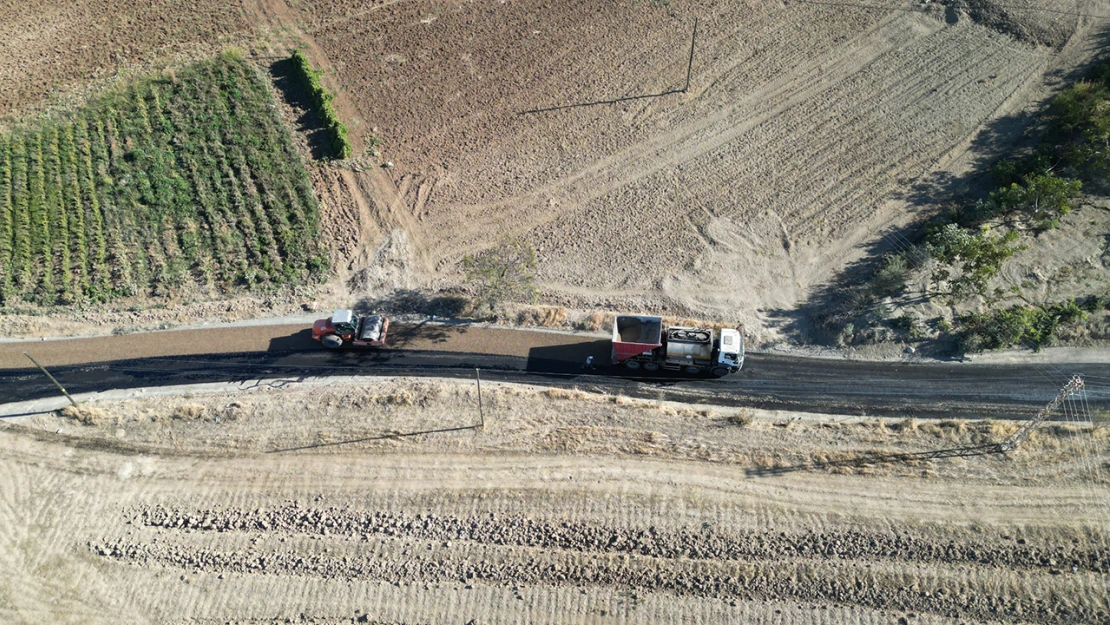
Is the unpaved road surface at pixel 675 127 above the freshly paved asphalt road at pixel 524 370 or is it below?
above

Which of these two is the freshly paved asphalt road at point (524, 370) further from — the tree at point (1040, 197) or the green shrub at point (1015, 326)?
the tree at point (1040, 197)

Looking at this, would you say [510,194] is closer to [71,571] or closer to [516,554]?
[516,554]

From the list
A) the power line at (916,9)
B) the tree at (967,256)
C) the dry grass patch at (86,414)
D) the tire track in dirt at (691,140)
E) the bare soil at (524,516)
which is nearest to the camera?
the bare soil at (524,516)

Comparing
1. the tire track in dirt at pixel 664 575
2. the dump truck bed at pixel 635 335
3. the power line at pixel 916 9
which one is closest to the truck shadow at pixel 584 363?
the dump truck bed at pixel 635 335

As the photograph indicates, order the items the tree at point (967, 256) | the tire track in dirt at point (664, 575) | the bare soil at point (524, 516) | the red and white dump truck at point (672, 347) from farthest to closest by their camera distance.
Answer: the tree at point (967, 256) < the red and white dump truck at point (672, 347) < the bare soil at point (524, 516) < the tire track in dirt at point (664, 575)

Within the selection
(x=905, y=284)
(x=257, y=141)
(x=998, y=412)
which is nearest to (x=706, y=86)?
(x=905, y=284)
